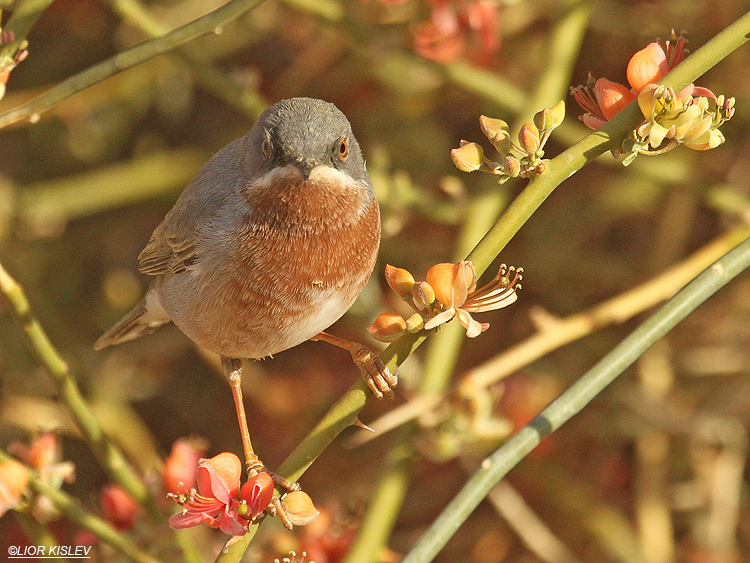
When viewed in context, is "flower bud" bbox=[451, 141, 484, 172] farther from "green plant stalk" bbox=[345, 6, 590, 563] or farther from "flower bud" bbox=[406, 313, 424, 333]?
"green plant stalk" bbox=[345, 6, 590, 563]

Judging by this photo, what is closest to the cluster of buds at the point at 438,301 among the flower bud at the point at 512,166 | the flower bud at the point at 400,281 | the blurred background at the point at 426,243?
the flower bud at the point at 400,281

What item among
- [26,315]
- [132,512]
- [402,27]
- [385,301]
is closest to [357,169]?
[26,315]

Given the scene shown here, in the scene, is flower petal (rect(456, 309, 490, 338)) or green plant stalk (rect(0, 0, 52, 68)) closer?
flower petal (rect(456, 309, 490, 338))

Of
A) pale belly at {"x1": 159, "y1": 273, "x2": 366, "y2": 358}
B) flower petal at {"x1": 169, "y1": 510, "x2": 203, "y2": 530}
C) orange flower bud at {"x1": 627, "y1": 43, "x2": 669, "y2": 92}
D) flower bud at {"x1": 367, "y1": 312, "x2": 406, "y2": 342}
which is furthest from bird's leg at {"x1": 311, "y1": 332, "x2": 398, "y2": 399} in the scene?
orange flower bud at {"x1": 627, "y1": 43, "x2": 669, "y2": 92}

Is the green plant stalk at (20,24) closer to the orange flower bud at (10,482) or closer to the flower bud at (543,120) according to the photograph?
the orange flower bud at (10,482)

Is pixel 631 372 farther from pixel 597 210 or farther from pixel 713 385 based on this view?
pixel 597 210

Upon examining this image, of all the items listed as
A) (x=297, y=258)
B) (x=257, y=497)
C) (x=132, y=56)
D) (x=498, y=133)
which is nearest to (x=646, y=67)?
(x=498, y=133)

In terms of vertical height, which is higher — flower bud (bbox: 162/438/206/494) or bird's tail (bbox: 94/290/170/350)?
flower bud (bbox: 162/438/206/494)
